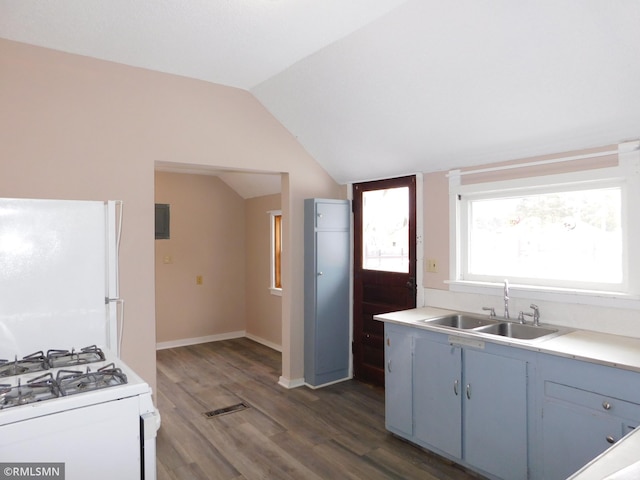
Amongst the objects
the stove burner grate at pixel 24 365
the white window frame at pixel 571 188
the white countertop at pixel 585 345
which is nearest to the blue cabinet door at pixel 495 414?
the white countertop at pixel 585 345

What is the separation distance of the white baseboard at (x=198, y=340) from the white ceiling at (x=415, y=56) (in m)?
3.59

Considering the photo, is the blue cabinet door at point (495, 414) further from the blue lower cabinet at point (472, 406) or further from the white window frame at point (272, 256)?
the white window frame at point (272, 256)

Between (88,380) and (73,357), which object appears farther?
(73,357)

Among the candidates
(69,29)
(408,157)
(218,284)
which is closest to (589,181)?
(408,157)

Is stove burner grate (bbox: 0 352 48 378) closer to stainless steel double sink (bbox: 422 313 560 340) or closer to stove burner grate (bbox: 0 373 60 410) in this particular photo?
stove burner grate (bbox: 0 373 60 410)

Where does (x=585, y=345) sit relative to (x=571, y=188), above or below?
below

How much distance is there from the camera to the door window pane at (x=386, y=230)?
398 cm

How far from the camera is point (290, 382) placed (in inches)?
164

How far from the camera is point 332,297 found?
4242mm

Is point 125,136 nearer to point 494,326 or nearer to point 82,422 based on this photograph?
point 82,422

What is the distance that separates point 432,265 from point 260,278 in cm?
287

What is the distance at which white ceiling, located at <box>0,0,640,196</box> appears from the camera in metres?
2.17

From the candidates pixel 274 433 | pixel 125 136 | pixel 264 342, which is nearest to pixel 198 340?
pixel 264 342

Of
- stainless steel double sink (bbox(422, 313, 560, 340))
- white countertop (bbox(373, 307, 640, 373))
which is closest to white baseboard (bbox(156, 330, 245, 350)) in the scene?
stainless steel double sink (bbox(422, 313, 560, 340))
